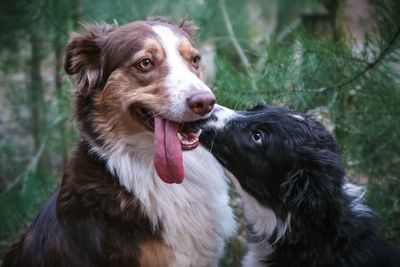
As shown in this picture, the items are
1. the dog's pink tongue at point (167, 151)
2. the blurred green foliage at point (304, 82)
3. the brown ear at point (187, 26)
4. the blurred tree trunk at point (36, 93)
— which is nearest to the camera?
the dog's pink tongue at point (167, 151)

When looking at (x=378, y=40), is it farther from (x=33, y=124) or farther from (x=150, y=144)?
(x=33, y=124)

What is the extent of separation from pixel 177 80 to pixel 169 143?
41cm

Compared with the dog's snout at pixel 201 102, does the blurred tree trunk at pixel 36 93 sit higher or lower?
lower

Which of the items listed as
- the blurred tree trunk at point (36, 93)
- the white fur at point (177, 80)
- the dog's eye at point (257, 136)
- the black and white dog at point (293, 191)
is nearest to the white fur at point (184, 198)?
the black and white dog at point (293, 191)

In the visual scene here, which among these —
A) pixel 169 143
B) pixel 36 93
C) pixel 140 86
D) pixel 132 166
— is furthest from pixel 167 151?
pixel 36 93

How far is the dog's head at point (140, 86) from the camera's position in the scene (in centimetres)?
328

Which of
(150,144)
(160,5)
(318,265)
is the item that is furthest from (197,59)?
(160,5)

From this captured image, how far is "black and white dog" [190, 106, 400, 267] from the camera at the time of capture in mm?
3045

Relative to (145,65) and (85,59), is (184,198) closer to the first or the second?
(145,65)

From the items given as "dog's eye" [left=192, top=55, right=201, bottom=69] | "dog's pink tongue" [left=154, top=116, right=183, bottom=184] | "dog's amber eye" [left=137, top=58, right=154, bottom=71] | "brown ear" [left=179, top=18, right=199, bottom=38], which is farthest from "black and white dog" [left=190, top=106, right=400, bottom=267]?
"brown ear" [left=179, top=18, right=199, bottom=38]

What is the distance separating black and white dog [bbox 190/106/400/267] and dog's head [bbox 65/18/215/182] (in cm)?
27

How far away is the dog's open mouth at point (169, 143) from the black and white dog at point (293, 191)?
0.12m

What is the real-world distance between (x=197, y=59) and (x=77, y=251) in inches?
60.2

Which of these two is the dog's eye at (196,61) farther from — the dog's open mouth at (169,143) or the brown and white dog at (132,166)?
the dog's open mouth at (169,143)
